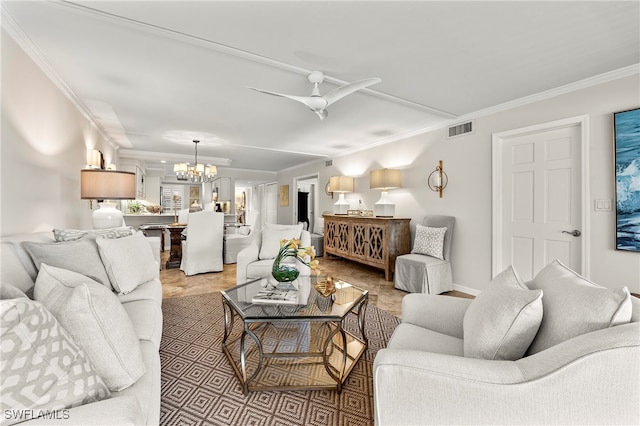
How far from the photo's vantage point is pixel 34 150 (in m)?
2.25

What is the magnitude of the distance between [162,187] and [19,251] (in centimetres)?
831

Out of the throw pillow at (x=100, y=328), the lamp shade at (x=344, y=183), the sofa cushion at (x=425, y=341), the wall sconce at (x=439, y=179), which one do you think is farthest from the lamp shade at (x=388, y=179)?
the throw pillow at (x=100, y=328)

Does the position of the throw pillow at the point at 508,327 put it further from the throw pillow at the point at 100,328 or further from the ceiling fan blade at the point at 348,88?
the ceiling fan blade at the point at 348,88

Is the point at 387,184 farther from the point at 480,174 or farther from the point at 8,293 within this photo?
the point at 8,293

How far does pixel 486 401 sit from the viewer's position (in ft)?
2.67

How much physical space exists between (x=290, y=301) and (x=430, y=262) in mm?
2333

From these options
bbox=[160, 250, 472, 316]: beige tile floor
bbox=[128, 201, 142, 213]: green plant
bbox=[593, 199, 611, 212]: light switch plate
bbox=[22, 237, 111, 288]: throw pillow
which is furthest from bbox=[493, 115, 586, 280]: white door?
bbox=[128, 201, 142, 213]: green plant

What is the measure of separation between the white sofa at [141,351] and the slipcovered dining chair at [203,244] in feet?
6.82

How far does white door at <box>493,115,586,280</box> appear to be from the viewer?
2.81m

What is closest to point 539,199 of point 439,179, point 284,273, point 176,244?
point 439,179

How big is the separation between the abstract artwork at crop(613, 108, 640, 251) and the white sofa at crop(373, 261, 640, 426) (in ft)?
6.78

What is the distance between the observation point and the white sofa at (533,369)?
2.47 feet

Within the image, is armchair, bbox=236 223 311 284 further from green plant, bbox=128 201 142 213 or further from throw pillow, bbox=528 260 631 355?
green plant, bbox=128 201 142 213

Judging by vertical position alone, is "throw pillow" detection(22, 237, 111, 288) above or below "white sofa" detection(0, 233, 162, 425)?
above
